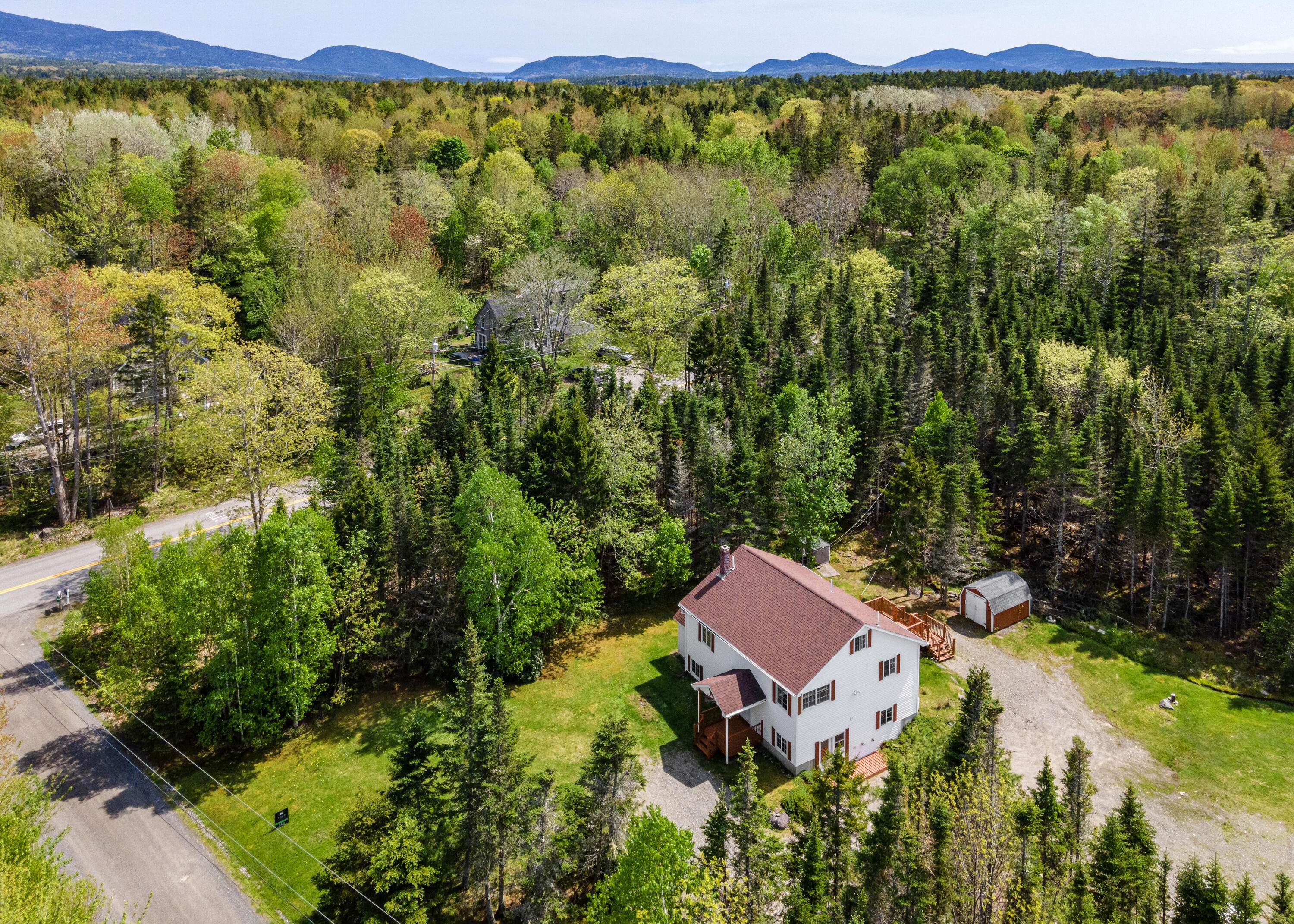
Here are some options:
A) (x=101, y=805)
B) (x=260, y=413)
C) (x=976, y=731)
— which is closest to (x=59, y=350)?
(x=260, y=413)

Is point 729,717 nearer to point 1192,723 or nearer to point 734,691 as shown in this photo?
point 734,691

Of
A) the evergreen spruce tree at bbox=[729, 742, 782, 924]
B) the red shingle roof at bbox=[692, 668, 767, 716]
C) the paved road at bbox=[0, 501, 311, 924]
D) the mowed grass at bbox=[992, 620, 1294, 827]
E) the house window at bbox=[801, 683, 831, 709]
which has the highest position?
the evergreen spruce tree at bbox=[729, 742, 782, 924]

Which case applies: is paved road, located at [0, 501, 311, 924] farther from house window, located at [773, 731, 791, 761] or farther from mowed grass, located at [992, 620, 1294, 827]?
mowed grass, located at [992, 620, 1294, 827]

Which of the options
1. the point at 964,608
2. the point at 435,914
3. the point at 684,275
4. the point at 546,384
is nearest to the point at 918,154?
the point at 684,275

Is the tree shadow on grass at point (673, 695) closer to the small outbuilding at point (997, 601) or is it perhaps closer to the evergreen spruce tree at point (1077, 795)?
the evergreen spruce tree at point (1077, 795)

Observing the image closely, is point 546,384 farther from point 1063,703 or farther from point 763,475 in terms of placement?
point 1063,703

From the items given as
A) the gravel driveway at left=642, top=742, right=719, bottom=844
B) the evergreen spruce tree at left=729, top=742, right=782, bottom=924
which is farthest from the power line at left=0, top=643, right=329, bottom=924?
the evergreen spruce tree at left=729, top=742, right=782, bottom=924

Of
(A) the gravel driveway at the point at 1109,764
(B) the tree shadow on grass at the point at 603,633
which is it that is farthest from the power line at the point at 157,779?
(A) the gravel driveway at the point at 1109,764
